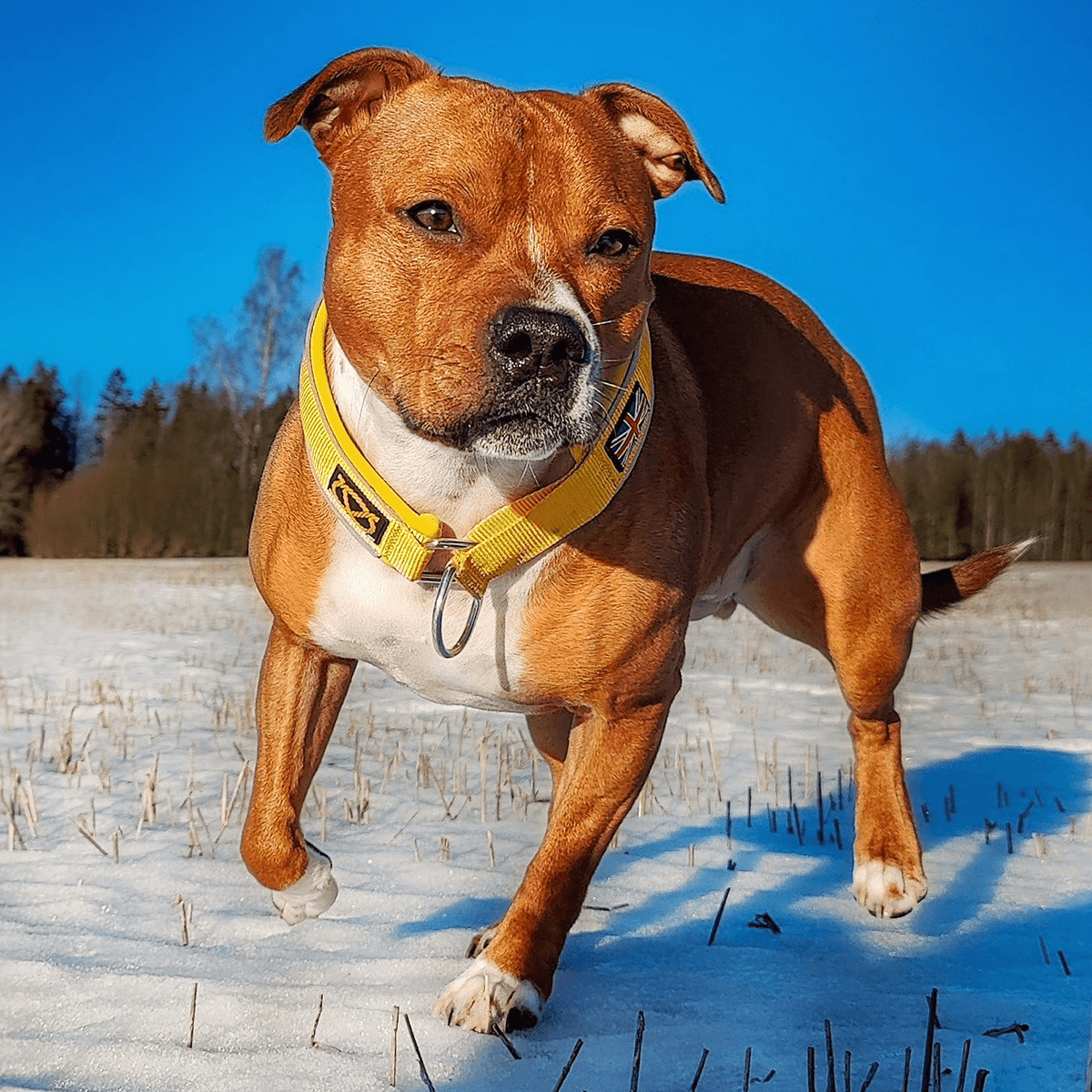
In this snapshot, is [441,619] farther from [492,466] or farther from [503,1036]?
[503,1036]

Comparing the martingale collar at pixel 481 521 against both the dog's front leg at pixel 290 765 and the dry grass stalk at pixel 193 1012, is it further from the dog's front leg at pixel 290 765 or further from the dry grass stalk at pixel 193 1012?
the dry grass stalk at pixel 193 1012

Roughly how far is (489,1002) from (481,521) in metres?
1.16

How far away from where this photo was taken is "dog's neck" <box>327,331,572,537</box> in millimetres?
3133

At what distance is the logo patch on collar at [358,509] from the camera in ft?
10.1

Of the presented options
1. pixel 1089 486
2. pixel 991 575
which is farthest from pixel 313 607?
pixel 1089 486

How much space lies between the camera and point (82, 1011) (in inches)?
109

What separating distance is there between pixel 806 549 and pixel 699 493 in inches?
41.2

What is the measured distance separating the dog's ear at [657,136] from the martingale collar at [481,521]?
76 centimetres

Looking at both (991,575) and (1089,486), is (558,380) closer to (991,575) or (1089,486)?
(991,575)

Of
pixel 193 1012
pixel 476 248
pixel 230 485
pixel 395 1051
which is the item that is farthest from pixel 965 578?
pixel 230 485

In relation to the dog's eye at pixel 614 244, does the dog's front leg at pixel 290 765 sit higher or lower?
lower

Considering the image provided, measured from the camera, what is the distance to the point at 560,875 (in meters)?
3.07

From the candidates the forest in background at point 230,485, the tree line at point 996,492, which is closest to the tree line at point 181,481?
the forest in background at point 230,485

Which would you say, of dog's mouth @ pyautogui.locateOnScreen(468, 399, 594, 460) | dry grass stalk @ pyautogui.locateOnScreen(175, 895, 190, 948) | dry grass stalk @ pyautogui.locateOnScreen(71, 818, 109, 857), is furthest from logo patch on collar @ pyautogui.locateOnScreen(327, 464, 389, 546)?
dry grass stalk @ pyautogui.locateOnScreen(71, 818, 109, 857)
